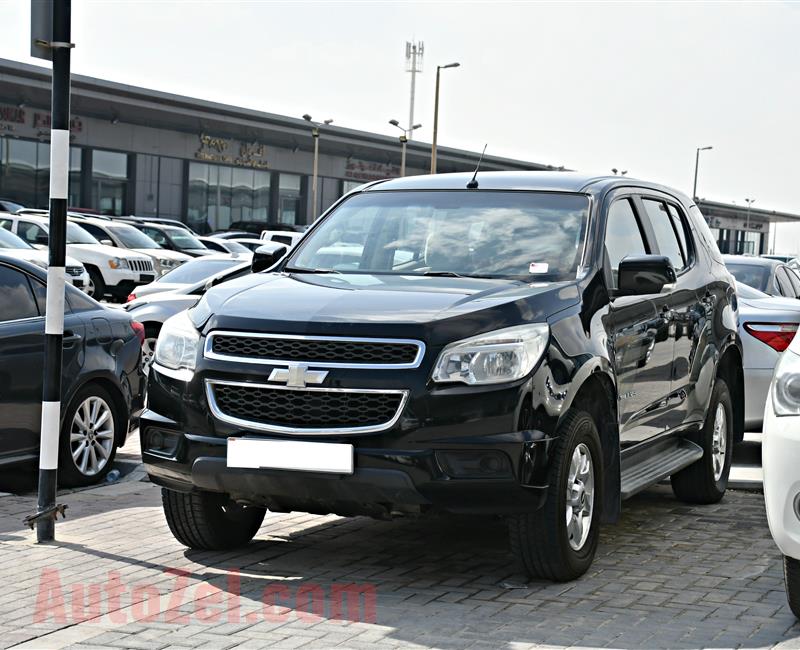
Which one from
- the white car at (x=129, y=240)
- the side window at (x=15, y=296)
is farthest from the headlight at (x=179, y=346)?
the white car at (x=129, y=240)

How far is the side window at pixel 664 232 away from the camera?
7.98 m

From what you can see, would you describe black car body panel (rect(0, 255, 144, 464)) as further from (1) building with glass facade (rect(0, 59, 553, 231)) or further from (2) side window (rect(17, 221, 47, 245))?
(1) building with glass facade (rect(0, 59, 553, 231))

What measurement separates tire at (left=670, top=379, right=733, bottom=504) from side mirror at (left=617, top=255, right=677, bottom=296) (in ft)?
6.05

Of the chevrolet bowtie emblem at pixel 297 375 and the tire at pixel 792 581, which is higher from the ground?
the chevrolet bowtie emblem at pixel 297 375

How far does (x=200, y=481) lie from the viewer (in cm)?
601

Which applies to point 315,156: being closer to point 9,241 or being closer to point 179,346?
point 9,241

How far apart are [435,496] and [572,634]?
82 centimetres

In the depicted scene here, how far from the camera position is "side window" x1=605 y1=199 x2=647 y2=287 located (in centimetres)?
707

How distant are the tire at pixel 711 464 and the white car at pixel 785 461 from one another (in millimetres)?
3019

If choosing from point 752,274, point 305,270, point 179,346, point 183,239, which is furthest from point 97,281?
point 179,346

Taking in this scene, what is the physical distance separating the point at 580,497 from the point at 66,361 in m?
3.97

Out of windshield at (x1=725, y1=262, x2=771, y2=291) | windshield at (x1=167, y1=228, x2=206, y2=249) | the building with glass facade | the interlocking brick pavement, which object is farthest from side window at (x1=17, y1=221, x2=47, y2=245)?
the building with glass facade

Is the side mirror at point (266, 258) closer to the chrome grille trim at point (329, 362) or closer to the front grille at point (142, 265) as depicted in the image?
the chrome grille trim at point (329, 362)

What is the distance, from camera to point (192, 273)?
57.6 ft
